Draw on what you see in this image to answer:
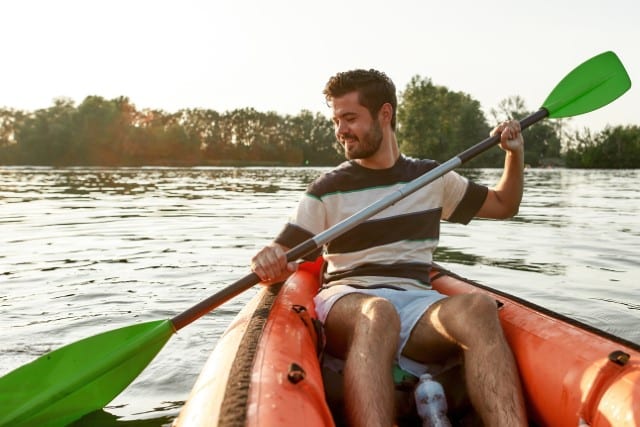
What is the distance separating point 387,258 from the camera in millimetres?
2883

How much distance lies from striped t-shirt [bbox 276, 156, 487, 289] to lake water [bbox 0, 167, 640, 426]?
1159mm

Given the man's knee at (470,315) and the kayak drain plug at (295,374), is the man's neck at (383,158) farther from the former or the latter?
the kayak drain plug at (295,374)

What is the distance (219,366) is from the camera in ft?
7.23

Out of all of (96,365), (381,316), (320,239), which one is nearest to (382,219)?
(320,239)

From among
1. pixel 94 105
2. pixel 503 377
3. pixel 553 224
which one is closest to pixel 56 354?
pixel 503 377

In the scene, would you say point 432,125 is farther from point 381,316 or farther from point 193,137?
point 381,316

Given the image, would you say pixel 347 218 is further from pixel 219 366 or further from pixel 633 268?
pixel 633 268

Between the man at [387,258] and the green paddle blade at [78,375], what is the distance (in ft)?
2.08

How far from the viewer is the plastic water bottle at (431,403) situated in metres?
2.38

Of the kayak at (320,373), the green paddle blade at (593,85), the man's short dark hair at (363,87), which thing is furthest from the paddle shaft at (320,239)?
the green paddle blade at (593,85)

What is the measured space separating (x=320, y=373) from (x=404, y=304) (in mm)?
490

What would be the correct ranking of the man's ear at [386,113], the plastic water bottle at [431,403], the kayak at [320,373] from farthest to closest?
the man's ear at [386,113] → the plastic water bottle at [431,403] → the kayak at [320,373]

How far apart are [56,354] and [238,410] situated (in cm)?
142

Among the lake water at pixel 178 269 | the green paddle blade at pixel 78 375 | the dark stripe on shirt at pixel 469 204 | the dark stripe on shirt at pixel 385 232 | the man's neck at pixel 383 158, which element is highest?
the man's neck at pixel 383 158
